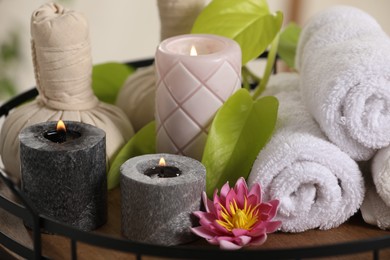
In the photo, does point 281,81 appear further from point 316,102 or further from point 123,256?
point 123,256

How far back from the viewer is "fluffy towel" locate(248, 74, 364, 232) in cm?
60

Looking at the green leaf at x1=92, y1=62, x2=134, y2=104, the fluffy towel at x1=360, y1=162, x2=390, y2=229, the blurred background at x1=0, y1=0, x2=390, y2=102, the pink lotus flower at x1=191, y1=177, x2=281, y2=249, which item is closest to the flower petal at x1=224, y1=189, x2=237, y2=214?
the pink lotus flower at x1=191, y1=177, x2=281, y2=249

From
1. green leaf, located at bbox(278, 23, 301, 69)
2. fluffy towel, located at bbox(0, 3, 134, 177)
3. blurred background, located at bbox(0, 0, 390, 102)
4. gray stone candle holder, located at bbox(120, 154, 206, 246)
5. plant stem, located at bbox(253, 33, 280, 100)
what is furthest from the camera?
blurred background, located at bbox(0, 0, 390, 102)

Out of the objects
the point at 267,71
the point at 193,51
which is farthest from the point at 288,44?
the point at 193,51

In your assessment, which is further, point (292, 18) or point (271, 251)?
point (292, 18)

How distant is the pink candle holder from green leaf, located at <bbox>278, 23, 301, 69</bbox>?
224mm

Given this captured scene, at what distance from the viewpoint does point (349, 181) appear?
60cm

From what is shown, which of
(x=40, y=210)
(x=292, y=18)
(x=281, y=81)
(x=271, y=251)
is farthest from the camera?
(x=292, y=18)

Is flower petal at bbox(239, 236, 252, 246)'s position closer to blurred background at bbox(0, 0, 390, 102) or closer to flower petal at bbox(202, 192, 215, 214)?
flower petal at bbox(202, 192, 215, 214)

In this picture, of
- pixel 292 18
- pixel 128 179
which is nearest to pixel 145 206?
pixel 128 179

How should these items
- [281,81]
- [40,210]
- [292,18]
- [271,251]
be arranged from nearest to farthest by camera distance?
[271,251] < [40,210] < [281,81] < [292,18]

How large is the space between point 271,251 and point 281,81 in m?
0.35

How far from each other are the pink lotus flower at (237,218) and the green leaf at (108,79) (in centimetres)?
27

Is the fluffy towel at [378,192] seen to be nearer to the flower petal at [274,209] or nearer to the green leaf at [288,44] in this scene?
the flower petal at [274,209]
